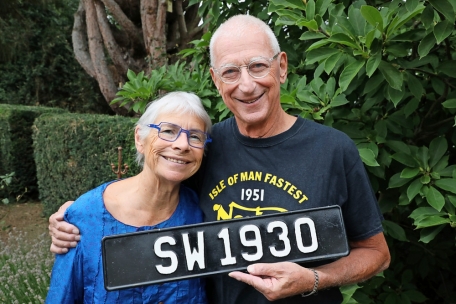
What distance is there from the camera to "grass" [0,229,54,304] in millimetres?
4383

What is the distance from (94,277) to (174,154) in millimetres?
561

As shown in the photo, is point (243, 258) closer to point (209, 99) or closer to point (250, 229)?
point (250, 229)

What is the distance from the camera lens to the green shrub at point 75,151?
20.9 ft

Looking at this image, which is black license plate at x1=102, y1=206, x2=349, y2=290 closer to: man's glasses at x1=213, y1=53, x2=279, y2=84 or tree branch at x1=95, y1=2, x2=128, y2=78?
man's glasses at x1=213, y1=53, x2=279, y2=84

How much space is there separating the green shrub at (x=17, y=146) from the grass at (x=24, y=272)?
273 cm

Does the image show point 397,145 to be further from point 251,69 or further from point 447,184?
point 251,69

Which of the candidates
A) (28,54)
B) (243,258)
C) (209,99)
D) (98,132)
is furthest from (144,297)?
(28,54)

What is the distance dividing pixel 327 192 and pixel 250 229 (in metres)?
0.31

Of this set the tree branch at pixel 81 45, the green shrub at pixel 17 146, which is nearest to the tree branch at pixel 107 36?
the tree branch at pixel 81 45

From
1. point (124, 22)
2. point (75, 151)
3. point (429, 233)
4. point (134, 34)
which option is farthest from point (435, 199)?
point (134, 34)

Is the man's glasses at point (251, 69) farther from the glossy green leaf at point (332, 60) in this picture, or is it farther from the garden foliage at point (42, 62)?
the garden foliage at point (42, 62)

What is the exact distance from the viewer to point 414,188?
2.24 metres

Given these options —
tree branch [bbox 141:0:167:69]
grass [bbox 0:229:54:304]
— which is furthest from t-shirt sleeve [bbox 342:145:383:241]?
tree branch [bbox 141:0:167:69]

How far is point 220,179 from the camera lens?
6.35ft
